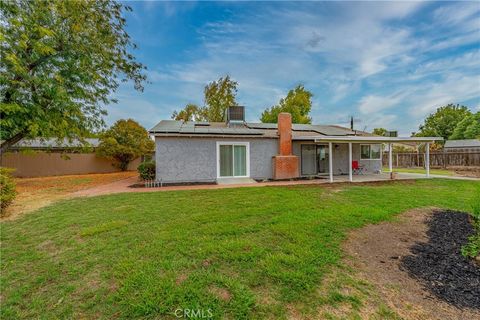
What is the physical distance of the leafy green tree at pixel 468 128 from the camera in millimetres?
31617

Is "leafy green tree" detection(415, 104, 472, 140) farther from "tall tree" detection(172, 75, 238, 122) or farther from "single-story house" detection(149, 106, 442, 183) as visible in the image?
"tall tree" detection(172, 75, 238, 122)

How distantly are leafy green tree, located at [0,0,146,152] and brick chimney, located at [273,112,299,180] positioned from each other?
365 inches

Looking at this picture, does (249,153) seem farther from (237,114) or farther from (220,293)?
(220,293)

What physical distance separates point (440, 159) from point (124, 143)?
29.9 meters

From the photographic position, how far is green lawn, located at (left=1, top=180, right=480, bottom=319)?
2469mm

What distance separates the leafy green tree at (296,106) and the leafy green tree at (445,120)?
1163 inches

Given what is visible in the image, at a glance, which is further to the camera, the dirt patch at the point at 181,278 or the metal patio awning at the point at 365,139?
the metal patio awning at the point at 365,139

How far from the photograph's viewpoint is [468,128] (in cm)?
3428

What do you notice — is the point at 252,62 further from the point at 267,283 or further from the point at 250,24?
the point at 267,283

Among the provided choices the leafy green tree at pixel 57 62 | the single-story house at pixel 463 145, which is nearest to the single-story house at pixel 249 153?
the leafy green tree at pixel 57 62

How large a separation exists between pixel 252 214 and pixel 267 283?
9.82 ft

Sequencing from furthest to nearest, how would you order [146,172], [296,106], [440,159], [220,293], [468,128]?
[468,128]
[296,106]
[440,159]
[146,172]
[220,293]

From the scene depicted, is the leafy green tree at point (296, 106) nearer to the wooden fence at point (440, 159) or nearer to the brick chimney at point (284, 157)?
the wooden fence at point (440, 159)

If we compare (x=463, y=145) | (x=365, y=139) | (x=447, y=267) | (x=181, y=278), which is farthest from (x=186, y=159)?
(x=463, y=145)
